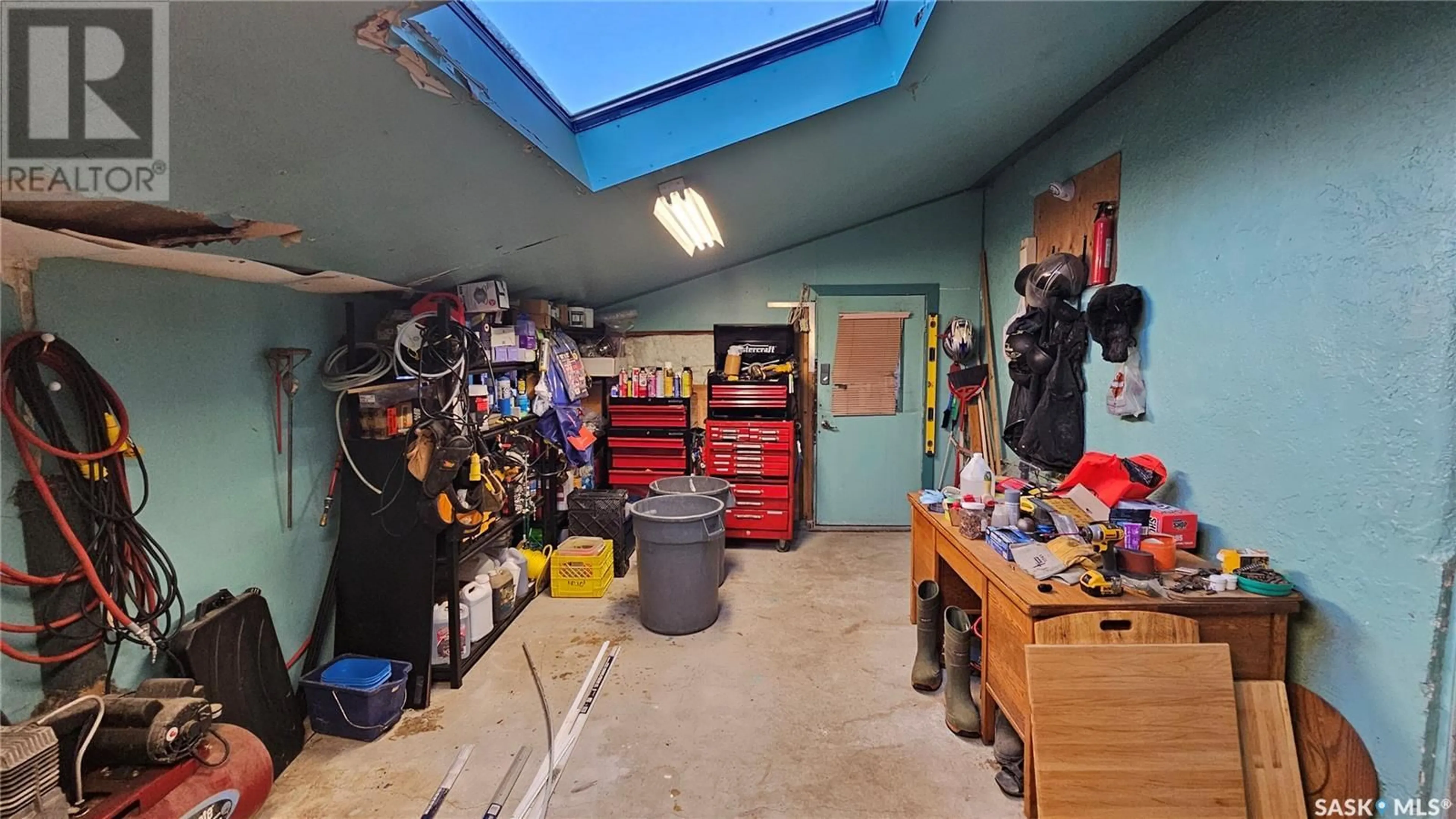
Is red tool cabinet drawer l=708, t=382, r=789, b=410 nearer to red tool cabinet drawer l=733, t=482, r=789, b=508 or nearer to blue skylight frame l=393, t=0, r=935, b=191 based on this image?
red tool cabinet drawer l=733, t=482, r=789, b=508

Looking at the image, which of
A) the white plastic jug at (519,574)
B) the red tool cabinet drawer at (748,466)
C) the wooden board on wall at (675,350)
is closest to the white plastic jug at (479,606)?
the white plastic jug at (519,574)

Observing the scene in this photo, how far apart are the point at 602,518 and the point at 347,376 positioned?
1.81 metres

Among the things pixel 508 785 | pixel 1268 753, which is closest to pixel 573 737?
pixel 508 785

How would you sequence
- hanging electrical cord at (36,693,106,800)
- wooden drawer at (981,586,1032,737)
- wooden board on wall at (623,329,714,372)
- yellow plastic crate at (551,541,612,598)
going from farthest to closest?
1. wooden board on wall at (623,329,714,372)
2. yellow plastic crate at (551,541,612,598)
3. wooden drawer at (981,586,1032,737)
4. hanging electrical cord at (36,693,106,800)

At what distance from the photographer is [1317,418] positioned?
1.56 meters

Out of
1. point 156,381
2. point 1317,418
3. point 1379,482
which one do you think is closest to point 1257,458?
point 1317,418

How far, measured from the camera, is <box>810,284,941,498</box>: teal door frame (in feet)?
14.6

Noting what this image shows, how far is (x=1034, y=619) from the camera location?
1642 mm

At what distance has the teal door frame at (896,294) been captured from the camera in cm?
446

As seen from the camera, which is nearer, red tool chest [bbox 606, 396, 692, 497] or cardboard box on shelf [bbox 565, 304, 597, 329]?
cardboard box on shelf [bbox 565, 304, 597, 329]

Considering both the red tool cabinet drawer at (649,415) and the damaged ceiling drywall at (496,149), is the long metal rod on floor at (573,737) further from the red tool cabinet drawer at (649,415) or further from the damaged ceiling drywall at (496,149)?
the red tool cabinet drawer at (649,415)

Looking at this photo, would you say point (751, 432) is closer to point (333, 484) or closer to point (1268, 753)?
point (333, 484)

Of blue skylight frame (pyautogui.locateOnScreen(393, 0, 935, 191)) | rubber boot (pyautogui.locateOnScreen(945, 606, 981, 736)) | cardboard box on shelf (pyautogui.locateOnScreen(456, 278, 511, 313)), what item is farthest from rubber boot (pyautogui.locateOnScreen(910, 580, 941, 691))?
cardboard box on shelf (pyautogui.locateOnScreen(456, 278, 511, 313))

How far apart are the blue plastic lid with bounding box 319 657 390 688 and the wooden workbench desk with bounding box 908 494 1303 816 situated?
7.41ft
